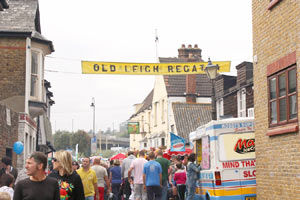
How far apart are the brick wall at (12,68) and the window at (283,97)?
14.4 metres

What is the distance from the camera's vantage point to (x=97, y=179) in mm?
14711

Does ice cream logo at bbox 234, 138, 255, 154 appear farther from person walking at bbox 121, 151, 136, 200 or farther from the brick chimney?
the brick chimney

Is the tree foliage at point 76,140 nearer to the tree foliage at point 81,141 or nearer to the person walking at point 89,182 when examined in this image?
the tree foliage at point 81,141

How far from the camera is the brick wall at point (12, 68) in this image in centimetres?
2477

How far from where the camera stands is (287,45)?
11.8 metres

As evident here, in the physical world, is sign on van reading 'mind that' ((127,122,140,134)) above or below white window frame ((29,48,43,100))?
below

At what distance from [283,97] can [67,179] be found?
235 inches

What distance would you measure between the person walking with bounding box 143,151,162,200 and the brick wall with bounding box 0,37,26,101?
10657mm

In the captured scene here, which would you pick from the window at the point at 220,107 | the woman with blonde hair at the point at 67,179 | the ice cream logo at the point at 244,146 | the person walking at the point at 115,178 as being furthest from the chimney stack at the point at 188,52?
the woman with blonde hair at the point at 67,179

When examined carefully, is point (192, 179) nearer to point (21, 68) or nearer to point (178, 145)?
point (178, 145)

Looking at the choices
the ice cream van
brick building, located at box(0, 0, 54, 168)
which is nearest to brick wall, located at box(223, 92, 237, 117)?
brick building, located at box(0, 0, 54, 168)

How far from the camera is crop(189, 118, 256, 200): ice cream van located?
13.9m

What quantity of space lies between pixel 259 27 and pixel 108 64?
13.1m

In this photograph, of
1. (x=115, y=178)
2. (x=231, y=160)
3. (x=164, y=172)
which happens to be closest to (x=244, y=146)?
(x=231, y=160)
